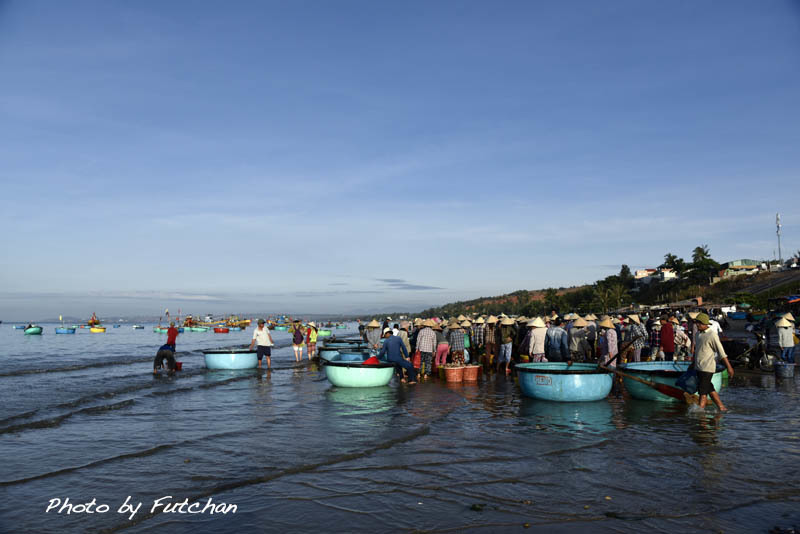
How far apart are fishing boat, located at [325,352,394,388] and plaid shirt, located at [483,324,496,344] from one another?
6198 millimetres

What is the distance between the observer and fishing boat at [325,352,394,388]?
1669 centimetres

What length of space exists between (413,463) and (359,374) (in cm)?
817

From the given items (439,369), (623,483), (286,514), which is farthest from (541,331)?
(286,514)

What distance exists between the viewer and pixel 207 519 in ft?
21.4

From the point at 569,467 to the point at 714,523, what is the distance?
2.38 meters

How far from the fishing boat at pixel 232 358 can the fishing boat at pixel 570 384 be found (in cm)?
1421

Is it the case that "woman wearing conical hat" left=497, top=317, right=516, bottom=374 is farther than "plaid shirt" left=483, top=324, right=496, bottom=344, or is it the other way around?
"plaid shirt" left=483, top=324, right=496, bottom=344

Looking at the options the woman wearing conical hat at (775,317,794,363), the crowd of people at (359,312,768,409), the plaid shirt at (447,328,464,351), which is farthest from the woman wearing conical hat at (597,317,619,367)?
the woman wearing conical hat at (775,317,794,363)

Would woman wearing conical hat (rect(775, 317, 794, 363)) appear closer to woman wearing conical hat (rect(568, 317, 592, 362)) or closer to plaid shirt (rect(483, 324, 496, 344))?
woman wearing conical hat (rect(568, 317, 592, 362))

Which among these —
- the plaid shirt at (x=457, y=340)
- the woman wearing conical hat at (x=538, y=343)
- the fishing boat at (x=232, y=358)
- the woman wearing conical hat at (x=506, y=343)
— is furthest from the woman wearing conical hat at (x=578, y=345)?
the fishing boat at (x=232, y=358)

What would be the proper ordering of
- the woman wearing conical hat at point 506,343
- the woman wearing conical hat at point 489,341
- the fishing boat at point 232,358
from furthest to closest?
the fishing boat at point 232,358, the woman wearing conical hat at point 489,341, the woman wearing conical hat at point 506,343

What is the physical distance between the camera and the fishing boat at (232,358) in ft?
77.0

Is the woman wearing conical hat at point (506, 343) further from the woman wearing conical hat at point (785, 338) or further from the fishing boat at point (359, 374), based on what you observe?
the woman wearing conical hat at point (785, 338)

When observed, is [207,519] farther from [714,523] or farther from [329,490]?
[714,523]
